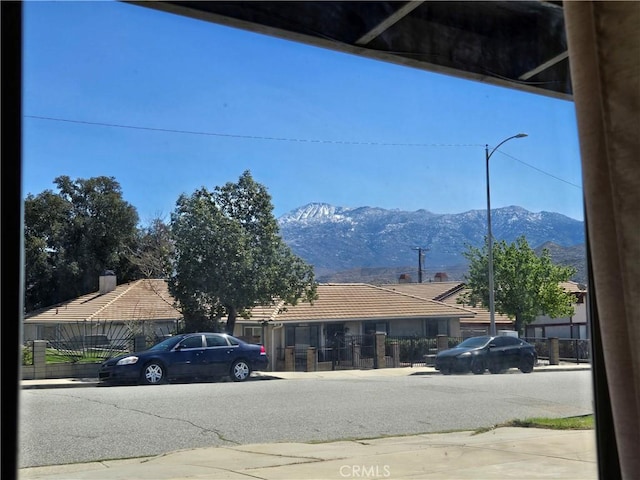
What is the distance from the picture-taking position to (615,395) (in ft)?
3.56

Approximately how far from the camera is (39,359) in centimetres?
181

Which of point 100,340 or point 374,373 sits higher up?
point 100,340

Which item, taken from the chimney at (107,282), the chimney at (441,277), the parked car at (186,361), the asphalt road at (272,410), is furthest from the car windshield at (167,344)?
the chimney at (441,277)

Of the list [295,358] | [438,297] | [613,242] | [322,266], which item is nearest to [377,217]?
[322,266]

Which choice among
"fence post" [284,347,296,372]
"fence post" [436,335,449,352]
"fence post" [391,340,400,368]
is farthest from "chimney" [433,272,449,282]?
"fence post" [284,347,296,372]

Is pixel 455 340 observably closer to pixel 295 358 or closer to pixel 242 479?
pixel 295 358

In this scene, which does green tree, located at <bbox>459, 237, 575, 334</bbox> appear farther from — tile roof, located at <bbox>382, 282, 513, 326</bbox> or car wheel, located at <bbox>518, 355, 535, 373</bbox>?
car wheel, located at <bbox>518, 355, 535, 373</bbox>

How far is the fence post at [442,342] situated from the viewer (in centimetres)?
276

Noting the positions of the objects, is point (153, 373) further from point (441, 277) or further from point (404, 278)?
point (441, 277)

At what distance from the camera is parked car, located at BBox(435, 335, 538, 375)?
275cm

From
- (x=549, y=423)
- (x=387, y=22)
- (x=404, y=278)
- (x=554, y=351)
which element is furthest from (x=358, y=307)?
(x=549, y=423)

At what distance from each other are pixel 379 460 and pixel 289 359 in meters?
0.68

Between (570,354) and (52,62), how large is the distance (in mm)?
2258

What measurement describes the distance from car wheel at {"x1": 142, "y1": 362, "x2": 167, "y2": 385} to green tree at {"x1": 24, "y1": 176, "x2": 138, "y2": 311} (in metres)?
0.39
